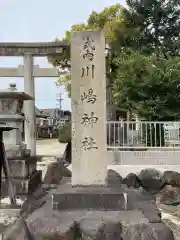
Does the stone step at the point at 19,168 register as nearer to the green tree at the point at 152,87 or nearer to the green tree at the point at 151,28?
the green tree at the point at 152,87

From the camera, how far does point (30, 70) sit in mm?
14125

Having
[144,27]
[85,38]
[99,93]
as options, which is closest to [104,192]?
[99,93]

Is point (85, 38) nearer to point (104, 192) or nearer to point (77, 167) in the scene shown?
point (77, 167)

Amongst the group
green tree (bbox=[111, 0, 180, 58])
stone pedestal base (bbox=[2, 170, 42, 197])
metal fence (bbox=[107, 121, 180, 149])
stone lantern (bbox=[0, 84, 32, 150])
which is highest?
green tree (bbox=[111, 0, 180, 58])

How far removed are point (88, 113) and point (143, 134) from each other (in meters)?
5.24

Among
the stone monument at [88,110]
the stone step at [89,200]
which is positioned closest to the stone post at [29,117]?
the stone monument at [88,110]

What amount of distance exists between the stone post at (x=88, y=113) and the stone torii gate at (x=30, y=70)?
7.04m

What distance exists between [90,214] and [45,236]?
2.31ft

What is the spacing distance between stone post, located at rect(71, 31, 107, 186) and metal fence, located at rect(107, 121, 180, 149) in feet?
15.9

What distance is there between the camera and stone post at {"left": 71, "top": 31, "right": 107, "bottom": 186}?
517 centimetres

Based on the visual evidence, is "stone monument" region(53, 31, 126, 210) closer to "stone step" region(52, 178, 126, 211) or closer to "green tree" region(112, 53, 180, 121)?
"stone step" region(52, 178, 126, 211)

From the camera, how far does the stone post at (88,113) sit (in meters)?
5.17

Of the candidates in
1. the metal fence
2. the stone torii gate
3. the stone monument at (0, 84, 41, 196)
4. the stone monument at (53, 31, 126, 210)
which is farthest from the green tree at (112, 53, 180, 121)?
the stone monument at (53, 31, 126, 210)

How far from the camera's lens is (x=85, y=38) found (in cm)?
519
